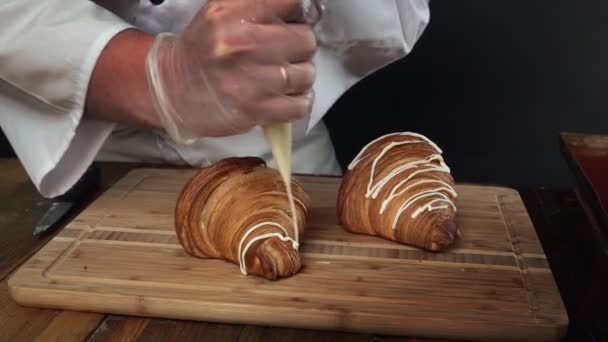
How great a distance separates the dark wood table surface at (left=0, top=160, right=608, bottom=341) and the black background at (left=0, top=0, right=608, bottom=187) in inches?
24.2

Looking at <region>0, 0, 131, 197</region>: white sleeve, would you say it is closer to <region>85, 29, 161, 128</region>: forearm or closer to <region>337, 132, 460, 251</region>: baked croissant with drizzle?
<region>85, 29, 161, 128</region>: forearm

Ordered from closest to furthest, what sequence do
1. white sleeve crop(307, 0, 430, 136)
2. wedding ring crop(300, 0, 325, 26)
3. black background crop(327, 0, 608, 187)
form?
wedding ring crop(300, 0, 325, 26)
white sleeve crop(307, 0, 430, 136)
black background crop(327, 0, 608, 187)

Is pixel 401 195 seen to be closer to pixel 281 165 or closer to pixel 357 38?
pixel 281 165

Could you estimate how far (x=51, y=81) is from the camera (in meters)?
0.89

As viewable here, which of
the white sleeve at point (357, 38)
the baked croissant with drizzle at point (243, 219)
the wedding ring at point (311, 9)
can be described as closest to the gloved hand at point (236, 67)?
the wedding ring at point (311, 9)

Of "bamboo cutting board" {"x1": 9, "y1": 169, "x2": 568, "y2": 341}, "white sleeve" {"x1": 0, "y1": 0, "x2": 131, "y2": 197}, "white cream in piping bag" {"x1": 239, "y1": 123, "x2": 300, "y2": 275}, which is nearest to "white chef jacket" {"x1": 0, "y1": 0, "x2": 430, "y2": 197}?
"white sleeve" {"x1": 0, "y1": 0, "x2": 131, "y2": 197}

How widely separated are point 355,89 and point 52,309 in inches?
37.3

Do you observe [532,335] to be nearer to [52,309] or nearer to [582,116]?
[52,309]

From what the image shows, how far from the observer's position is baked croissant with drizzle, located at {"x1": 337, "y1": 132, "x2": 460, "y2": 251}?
0.85m

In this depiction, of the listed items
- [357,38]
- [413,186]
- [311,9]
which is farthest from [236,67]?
[357,38]

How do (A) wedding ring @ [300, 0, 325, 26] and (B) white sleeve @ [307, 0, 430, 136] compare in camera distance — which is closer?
(A) wedding ring @ [300, 0, 325, 26]

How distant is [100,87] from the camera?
0.88 m

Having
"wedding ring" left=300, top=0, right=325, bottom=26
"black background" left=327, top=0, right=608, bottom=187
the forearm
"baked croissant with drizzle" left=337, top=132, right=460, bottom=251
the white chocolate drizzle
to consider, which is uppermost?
"wedding ring" left=300, top=0, right=325, bottom=26

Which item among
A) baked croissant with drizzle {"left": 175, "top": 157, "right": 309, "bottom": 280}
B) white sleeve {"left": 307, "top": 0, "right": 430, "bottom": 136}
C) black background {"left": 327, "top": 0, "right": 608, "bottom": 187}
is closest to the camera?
baked croissant with drizzle {"left": 175, "top": 157, "right": 309, "bottom": 280}
